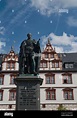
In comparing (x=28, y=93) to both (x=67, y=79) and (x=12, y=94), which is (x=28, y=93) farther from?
(x=67, y=79)

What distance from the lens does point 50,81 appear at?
1469 inches

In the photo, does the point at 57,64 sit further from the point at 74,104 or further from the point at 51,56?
the point at 74,104

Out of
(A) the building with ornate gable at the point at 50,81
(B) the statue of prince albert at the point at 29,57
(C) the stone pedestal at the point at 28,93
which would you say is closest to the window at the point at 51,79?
(A) the building with ornate gable at the point at 50,81

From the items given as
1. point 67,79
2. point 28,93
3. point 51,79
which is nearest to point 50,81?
point 51,79

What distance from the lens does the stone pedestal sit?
1338 cm

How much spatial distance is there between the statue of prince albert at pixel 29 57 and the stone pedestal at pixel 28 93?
2.05ft

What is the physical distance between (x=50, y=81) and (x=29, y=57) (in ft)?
74.9

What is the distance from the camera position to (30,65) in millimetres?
14789

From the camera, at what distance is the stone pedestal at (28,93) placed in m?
13.4

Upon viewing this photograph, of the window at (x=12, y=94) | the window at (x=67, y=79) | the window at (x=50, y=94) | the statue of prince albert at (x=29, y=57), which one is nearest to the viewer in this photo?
the statue of prince albert at (x=29, y=57)

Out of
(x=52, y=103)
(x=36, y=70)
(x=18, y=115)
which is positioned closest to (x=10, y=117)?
(x=18, y=115)

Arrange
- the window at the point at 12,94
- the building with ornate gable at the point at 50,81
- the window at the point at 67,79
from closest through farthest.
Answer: the building with ornate gable at the point at 50,81 < the window at the point at 12,94 < the window at the point at 67,79

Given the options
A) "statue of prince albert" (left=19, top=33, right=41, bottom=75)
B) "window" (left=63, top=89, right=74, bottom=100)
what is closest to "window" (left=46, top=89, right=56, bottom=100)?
"window" (left=63, top=89, right=74, bottom=100)

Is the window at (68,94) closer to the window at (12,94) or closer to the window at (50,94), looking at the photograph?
the window at (50,94)
